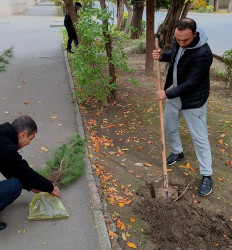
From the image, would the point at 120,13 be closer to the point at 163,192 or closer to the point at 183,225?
the point at 163,192

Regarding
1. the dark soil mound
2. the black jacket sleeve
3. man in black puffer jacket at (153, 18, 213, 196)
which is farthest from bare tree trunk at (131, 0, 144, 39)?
the black jacket sleeve

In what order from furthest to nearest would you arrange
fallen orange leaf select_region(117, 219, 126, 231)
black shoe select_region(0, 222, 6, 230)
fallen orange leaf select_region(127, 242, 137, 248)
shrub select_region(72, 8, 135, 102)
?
shrub select_region(72, 8, 135, 102) < fallen orange leaf select_region(117, 219, 126, 231) < black shoe select_region(0, 222, 6, 230) < fallen orange leaf select_region(127, 242, 137, 248)

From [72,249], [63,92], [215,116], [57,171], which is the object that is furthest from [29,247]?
[63,92]

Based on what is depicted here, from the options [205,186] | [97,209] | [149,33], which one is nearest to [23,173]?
[97,209]

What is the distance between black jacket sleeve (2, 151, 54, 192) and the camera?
281 centimetres

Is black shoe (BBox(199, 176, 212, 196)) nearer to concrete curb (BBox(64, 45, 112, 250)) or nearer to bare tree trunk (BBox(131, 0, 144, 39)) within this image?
concrete curb (BBox(64, 45, 112, 250))

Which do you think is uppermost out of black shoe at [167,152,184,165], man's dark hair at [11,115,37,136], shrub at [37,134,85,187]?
man's dark hair at [11,115,37,136]

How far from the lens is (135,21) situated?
47.4 ft

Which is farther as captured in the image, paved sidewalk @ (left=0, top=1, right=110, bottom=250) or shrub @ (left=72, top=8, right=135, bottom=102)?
shrub @ (left=72, top=8, right=135, bottom=102)

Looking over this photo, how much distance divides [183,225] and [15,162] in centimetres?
191

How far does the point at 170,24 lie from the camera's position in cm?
870

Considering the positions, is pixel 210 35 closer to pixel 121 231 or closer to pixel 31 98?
pixel 31 98

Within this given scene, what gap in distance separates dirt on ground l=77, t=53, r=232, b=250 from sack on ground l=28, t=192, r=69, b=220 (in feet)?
1.80

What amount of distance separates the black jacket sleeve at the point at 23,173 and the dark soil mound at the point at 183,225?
1.18m
